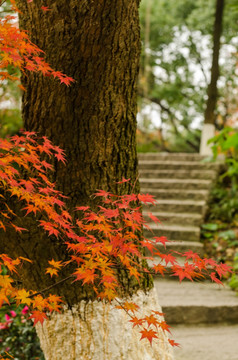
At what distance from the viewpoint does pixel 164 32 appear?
1342 cm

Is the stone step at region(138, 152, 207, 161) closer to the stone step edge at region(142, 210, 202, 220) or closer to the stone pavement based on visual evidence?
the stone pavement

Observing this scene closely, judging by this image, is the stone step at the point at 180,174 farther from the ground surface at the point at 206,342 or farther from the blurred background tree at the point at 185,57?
the blurred background tree at the point at 185,57

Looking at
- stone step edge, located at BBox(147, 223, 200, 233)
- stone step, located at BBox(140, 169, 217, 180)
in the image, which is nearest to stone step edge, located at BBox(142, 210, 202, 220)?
stone step edge, located at BBox(147, 223, 200, 233)

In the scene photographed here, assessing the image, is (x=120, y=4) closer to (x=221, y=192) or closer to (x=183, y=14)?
(x=221, y=192)

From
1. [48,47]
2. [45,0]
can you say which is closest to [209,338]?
[48,47]

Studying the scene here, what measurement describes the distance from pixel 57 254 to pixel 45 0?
142 cm

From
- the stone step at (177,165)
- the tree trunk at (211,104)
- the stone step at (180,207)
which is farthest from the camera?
the tree trunk at (211,104)

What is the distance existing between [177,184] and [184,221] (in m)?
0.83

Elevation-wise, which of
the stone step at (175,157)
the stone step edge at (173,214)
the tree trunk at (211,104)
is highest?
the tree trunk at (211,104)

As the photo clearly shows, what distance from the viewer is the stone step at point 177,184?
5707 millimetres

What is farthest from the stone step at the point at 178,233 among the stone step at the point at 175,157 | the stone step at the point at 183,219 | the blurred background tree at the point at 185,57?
the blurred background tree at the point at 185,57

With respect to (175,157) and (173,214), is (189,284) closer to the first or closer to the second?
(173,214)

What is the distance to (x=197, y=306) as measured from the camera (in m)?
3.75

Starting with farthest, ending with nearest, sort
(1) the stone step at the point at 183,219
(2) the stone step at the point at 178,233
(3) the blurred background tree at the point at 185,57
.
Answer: (3) the blurred background tree at the point at 185,57 → (1) the stone step at the point at 183,219 → (2) the stone step at the point at 178,233
